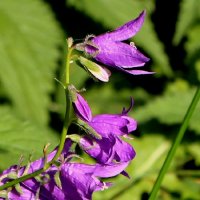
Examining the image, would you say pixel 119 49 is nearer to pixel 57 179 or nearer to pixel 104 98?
pixel 57 179

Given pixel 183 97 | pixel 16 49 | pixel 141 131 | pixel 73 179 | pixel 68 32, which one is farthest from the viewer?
pixel 68 32

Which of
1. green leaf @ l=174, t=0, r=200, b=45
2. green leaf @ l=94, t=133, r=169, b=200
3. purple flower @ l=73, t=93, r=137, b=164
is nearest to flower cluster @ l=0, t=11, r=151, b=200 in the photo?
purple flower @ l=73, t=93, r=137, b=164

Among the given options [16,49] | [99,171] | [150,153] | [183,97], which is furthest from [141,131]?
[99,171]

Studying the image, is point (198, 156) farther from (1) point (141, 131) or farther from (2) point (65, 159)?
(2) point (65, 159)

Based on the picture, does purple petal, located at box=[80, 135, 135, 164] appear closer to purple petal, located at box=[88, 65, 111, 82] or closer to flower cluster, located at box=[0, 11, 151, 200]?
flower cluster, located at box=[0, 11, 151, 200]

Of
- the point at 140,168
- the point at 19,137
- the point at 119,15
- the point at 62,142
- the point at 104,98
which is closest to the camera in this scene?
the point at 62,142

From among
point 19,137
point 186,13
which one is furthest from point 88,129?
point 186,13

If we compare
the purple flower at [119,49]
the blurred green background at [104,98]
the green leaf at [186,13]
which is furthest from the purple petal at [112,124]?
the green leaf at [186,13]
